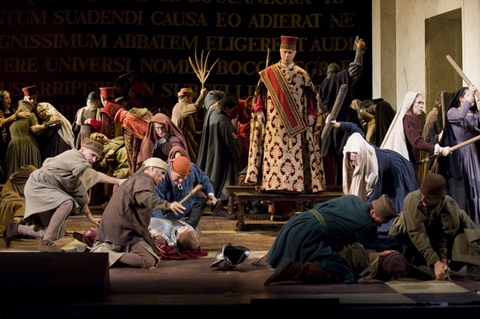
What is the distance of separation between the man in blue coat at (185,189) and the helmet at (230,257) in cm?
95

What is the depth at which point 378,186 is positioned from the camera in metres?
5.32

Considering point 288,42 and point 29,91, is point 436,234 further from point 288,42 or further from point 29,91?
point 29,91

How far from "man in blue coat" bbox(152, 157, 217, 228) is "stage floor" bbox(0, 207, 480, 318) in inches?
27.9

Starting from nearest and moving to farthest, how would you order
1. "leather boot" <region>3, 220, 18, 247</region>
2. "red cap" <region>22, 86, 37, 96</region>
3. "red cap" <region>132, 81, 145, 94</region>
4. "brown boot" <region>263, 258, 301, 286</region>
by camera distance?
"brown boot" <region>263, 258, 301, 286</region> → "leather boot" <region>3, 220, 18, 247</region> → "red cap" <region>22, 86, 37, 96</region> → "red cap" <region>132, 81, 145, 94</region>

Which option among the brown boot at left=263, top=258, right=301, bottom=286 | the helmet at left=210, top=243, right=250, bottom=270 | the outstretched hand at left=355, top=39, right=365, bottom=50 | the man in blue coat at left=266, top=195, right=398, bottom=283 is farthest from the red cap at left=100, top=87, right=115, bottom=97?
the brown boot at left=263, top=258, right=301, bottom=286

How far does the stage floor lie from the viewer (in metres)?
3.30

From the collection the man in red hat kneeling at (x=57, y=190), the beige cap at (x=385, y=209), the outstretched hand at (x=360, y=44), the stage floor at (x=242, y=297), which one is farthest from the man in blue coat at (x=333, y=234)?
the outstretched hand at (x=360, y=44)

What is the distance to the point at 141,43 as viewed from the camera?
10734 millimetres

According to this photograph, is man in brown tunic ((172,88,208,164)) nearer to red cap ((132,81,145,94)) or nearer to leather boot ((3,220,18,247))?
red cap ((132,81,145,94))

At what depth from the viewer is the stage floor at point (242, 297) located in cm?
330

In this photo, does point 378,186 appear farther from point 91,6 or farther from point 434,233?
point 91,6

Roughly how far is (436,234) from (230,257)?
157cm

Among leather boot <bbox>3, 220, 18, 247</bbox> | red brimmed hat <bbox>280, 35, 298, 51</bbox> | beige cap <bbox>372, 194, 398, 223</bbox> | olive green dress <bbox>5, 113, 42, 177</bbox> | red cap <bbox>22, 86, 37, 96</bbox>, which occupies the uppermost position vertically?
red brimmed hat <bbox>280, 35, 298, 51</bbox>

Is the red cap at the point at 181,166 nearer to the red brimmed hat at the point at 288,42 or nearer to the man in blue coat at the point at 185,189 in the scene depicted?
the man in blue coat at the point at 185,189
